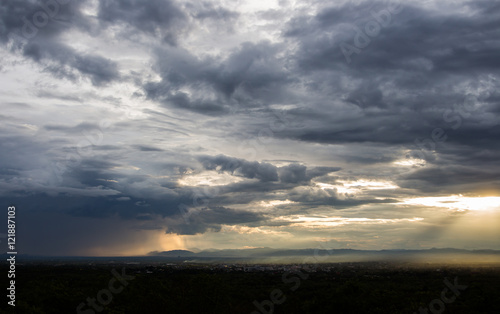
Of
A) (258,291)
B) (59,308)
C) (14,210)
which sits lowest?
(258,291)

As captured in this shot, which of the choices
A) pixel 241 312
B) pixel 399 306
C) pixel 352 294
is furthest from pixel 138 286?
pixel 399 306

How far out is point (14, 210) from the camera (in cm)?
3809

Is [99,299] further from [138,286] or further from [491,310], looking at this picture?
[491,310]

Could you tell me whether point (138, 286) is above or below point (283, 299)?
above

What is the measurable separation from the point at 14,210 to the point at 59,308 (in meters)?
13.3

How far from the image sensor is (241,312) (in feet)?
193

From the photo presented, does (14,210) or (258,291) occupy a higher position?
(14,210)

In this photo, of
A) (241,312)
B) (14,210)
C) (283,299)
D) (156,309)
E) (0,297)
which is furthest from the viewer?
(283,299)

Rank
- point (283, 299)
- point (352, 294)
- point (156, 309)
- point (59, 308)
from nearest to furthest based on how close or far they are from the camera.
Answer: point (59, 308), point (156, 309), point (352, 294), point (283, 299)

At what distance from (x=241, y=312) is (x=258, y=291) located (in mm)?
36554

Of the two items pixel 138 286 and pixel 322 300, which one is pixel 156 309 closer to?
pixel 138 286

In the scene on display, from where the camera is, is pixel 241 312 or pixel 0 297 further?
pixel 0 297

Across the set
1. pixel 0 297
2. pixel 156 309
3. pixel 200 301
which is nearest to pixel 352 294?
pixel 200 301

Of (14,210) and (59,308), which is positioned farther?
(59,308)
